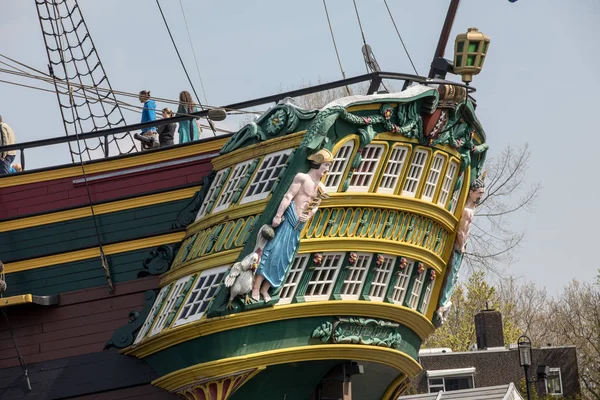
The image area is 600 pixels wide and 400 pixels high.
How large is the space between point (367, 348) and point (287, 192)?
6.86 ft

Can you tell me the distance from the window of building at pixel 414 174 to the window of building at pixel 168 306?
107 inches

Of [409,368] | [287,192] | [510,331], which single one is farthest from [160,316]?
[510,331]

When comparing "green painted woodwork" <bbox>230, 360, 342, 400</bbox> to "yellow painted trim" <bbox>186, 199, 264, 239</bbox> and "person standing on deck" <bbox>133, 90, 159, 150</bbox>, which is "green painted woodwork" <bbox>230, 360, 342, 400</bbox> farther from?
"person standing on deck" <bbox>133, 90, 159, 150</bbox>

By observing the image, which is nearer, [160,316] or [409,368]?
[160,316]

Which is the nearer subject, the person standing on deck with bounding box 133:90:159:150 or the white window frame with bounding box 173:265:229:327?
the white window frame with bounding box 173:265:229:327

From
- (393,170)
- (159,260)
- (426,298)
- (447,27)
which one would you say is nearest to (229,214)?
(159,260)

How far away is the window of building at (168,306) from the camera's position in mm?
14697

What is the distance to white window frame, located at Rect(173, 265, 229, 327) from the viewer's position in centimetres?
1427

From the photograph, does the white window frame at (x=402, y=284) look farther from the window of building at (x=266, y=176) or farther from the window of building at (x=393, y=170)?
the window of building at (x=266, y=176)

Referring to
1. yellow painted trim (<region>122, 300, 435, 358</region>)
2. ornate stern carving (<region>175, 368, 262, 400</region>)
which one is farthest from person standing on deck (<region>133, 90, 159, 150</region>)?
ornate stern carving (<region>175, 368, 262, 400</region>)

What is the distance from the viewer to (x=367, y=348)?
14.8 metres

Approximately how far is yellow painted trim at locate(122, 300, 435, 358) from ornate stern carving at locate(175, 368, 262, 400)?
510 millimetres

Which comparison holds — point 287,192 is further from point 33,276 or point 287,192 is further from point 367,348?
point 33,276

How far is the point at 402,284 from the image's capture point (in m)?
15.3
